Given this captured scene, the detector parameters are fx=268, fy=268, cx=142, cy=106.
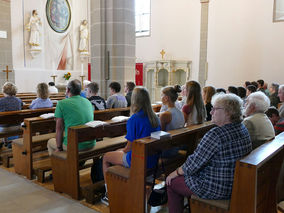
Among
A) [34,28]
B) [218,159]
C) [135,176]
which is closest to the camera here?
[218,159]

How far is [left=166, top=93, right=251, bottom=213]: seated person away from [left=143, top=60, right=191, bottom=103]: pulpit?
409 inches

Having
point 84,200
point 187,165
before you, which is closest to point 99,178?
point 84,200

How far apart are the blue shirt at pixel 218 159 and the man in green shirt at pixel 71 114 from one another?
172 centimetres

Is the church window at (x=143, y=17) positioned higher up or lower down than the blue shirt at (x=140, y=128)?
higher up

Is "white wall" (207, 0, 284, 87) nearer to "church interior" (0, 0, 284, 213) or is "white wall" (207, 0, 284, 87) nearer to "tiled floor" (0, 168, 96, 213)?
"church interior" (0, 0, 284, 213)

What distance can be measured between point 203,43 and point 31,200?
10.4m

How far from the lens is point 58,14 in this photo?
12859 millimetres

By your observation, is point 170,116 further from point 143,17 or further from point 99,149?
point 143,17

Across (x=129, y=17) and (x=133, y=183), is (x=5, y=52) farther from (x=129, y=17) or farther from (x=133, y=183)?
(x=133, y=183)

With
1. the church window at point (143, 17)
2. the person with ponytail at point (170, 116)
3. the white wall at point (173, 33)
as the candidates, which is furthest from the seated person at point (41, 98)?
the church window at point (143, 17)

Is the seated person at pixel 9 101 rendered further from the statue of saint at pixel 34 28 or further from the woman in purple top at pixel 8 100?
the statue of saint at pixel 34 28

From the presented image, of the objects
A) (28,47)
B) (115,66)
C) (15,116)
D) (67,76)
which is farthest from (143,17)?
(15,116)

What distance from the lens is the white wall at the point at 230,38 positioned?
10.1 metres

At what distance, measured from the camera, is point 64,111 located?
3.30 meters
